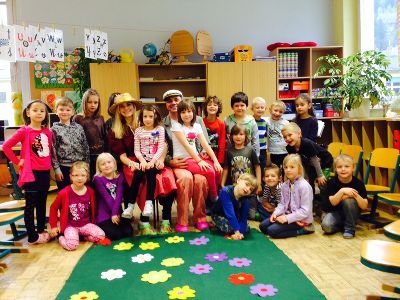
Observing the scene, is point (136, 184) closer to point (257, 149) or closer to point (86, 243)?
point (86, 243)

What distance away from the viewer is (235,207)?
3268 millimetres

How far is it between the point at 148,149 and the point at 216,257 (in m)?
1.14

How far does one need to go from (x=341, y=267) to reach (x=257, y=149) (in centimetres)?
151

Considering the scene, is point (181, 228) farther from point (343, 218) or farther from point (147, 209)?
point (343, 218)

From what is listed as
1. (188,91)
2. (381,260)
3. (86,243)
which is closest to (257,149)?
(86,243)

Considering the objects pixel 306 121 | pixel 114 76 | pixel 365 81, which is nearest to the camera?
pixel 306 121

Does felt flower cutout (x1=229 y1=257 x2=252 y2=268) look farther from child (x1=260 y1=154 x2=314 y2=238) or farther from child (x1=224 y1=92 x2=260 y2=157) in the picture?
child (x1=224 y1=92 x2=260 y2=157)

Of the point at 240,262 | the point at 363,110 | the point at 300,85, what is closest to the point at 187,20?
the point at 300,85

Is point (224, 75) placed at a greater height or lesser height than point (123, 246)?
greater

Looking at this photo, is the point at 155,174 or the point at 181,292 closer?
the point at 181,292

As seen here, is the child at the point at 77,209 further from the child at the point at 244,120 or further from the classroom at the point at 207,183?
the child at the point at 244,120

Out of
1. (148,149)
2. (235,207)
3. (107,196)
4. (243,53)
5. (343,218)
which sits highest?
(243,53)

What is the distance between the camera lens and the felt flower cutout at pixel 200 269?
2485 millimetres

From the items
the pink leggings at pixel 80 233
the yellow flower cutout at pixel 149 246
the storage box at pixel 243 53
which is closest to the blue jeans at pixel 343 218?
the yellow flower cutout at pixel 149 246
